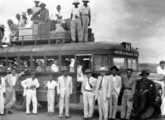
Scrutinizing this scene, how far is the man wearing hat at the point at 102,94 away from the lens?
397 inches

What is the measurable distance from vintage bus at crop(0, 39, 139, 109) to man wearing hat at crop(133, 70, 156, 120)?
174 centimetres

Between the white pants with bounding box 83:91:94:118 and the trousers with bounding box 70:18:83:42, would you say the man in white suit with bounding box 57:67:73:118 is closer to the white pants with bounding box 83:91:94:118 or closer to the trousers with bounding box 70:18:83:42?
the white pants with bounding box 83:91:94:118

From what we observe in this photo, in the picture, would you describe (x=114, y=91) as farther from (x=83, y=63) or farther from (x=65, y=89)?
(x=83, y=63)

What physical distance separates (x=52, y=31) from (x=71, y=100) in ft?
12.3

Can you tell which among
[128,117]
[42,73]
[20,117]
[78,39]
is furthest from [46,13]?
[128,117]

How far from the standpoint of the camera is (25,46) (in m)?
13.9

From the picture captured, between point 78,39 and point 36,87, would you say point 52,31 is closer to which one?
point 78,39

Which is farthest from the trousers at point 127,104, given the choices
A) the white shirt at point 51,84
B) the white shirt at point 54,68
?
the white shirt at point 54,68

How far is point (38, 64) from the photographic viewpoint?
13.0 m

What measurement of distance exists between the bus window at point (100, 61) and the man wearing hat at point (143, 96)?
1758 mm

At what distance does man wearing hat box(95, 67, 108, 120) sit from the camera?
1009cm

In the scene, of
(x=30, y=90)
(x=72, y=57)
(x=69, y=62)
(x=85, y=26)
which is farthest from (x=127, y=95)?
(x=85, y=26)

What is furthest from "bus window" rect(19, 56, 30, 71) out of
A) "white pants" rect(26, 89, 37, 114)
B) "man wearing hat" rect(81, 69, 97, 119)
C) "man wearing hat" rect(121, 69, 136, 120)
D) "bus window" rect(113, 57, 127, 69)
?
"man wearing hat" rect(121, 69, 136, 120)

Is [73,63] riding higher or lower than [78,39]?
lower
